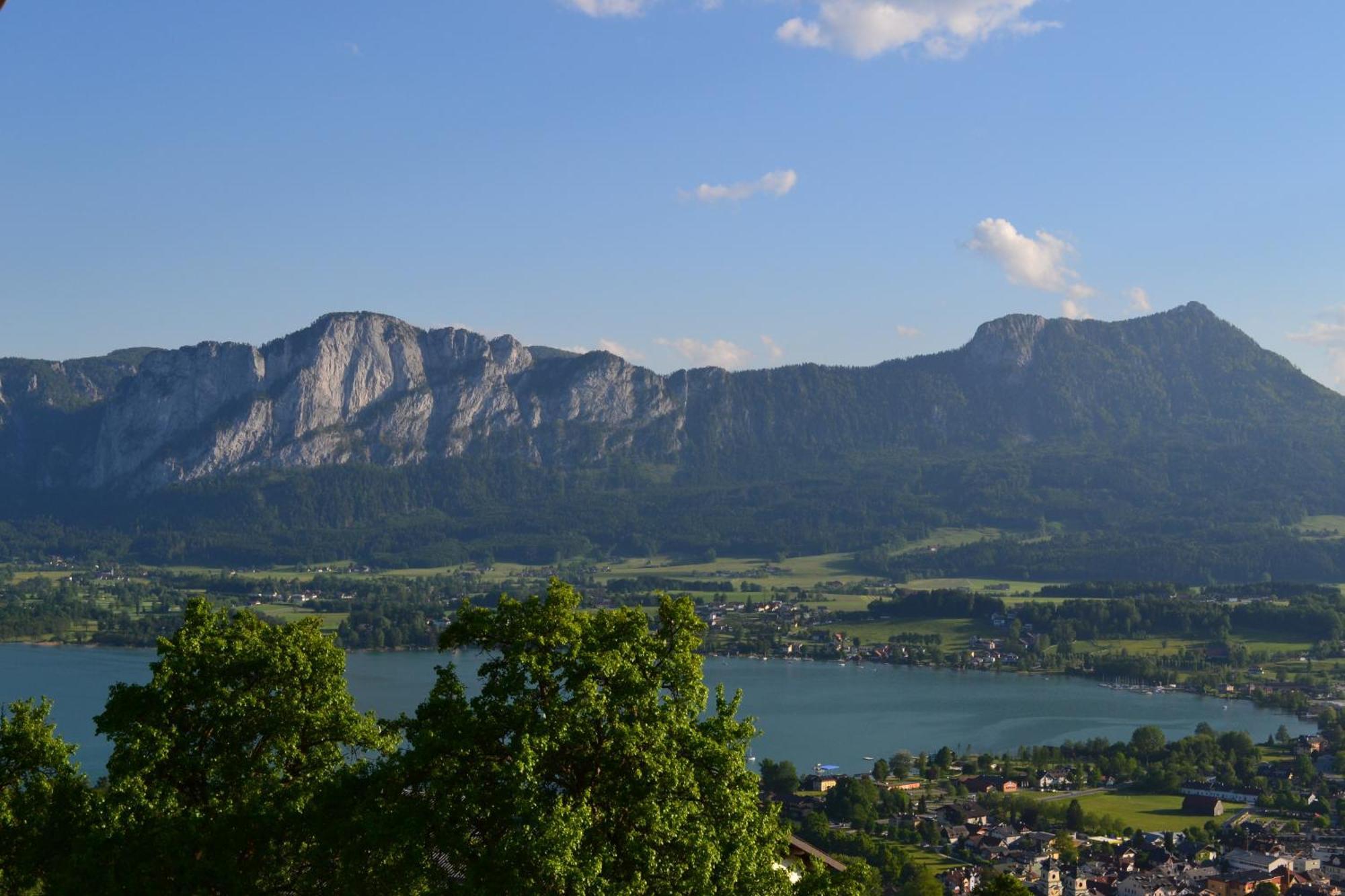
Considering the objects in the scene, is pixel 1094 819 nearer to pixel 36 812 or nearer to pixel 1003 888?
pixel 1003 888

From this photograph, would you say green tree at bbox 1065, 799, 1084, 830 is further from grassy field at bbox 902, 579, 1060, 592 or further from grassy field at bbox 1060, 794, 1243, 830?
grassy field at bbox 902, 579, 1060, 592

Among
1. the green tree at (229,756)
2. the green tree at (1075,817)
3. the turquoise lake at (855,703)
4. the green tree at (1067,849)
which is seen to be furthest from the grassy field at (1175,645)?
the green tree at (229,756)

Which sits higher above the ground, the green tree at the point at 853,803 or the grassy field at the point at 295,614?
the grassy field at the point at 295,614

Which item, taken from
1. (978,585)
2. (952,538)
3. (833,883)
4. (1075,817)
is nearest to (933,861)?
(1075,817)

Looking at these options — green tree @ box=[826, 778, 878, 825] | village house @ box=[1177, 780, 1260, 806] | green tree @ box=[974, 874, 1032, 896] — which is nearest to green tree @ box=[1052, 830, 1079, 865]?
green tree @ box=[826, 778, 878, 825]

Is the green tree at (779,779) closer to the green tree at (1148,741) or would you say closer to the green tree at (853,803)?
the green tree at (853,803)

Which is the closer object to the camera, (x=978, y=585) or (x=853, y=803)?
(x=853, y=803)
